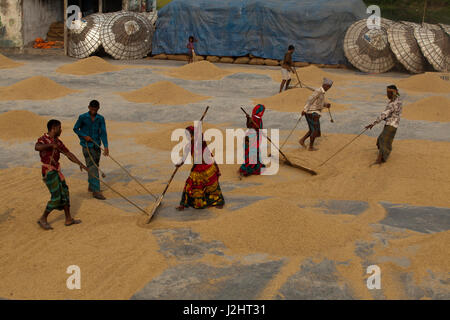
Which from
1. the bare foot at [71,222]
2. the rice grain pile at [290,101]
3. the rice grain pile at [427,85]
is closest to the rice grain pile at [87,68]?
the rice grain pile at [290,101]

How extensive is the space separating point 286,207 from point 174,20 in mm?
17915

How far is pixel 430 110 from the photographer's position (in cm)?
1204

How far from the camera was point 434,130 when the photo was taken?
10781 millimetres

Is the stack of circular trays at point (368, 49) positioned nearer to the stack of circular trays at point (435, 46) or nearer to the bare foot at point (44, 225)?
the stack of circular trays at point (435, 46)

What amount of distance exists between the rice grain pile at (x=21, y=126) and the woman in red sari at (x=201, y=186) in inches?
186

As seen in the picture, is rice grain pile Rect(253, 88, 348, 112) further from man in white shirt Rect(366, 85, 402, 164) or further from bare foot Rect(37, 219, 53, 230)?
bare foot Rect(37, 219, 53, 230)

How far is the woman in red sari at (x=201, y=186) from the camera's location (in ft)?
21.2

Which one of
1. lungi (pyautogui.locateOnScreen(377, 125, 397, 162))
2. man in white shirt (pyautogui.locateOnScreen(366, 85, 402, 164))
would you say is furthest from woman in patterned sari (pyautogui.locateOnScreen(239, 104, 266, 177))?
lungi (pyautogui.locateOnScreen(377, 125, 397, 162))

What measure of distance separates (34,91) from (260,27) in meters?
10.8

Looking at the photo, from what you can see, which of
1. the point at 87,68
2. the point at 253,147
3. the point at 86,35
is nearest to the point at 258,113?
the point at 253,147

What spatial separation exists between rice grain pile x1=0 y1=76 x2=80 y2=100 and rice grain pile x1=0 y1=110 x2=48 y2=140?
3.37m

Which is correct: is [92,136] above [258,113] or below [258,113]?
below

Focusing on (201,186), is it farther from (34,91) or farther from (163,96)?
(34,91)

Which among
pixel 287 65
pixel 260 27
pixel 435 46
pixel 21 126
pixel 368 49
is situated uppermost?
pixel 260 27
